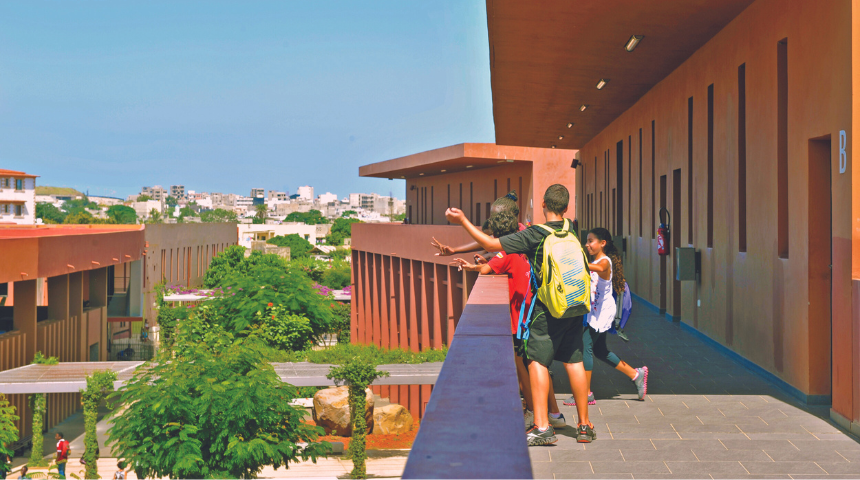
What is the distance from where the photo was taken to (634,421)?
6809mm

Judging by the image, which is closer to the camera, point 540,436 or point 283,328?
point 540,436

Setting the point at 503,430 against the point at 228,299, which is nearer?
the point at 503,430

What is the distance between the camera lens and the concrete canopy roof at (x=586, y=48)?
32.2ft

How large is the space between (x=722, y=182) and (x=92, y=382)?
612 inches

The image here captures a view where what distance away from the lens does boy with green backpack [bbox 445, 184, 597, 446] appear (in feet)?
16.5

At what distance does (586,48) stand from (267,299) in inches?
844

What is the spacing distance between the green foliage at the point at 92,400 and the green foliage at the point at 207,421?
3.46m

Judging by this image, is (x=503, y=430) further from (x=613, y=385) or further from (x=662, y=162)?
(x=662, y=162)

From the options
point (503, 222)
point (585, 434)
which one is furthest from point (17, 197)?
point (585, 434)

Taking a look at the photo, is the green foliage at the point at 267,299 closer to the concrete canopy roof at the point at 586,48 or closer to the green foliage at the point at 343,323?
the concrete canopy roof at the point at 586,48

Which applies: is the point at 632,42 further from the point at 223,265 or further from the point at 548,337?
the point at 223,265

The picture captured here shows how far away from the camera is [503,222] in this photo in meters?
5.62

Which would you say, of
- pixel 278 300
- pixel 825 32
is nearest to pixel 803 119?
pixel 825 32

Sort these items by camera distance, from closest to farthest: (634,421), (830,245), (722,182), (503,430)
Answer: (503,430), (634,421), (830,245), (722,182)
